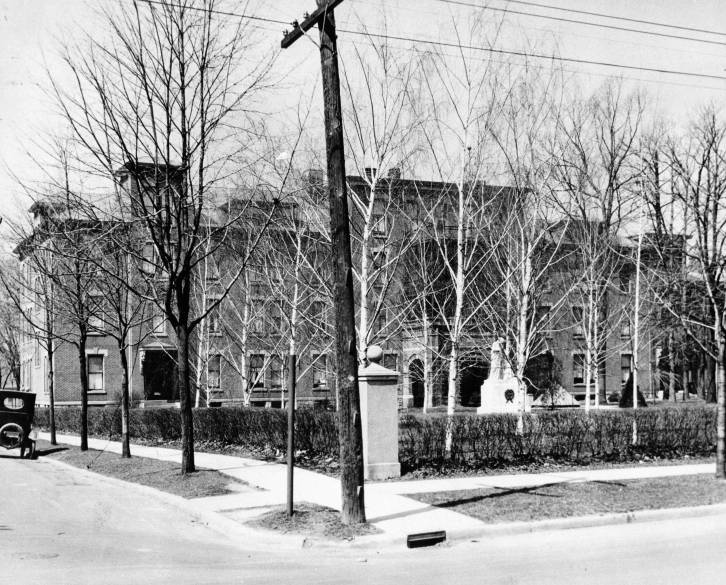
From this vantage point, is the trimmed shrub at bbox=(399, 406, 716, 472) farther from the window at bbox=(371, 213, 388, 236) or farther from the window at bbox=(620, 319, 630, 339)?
the window at bbox=(620, 319, 630, 339)

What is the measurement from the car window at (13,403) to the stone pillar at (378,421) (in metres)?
11.7

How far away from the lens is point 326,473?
14.9m

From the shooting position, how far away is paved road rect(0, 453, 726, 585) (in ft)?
24.8

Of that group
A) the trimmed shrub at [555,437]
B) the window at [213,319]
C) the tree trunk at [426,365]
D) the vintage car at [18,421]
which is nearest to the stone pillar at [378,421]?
the trimmed shrub at [555,437]

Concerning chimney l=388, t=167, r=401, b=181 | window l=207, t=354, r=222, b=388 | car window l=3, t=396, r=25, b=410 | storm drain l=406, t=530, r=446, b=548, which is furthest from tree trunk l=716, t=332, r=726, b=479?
window l=207, t=354, r=222, b=388

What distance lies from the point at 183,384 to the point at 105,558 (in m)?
6.59

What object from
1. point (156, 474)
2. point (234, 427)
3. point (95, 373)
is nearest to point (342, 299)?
point (156, 474)

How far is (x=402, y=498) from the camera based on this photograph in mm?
11984

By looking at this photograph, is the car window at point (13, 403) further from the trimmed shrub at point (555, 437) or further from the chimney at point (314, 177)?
the trimmed shrub at point (555, 437)

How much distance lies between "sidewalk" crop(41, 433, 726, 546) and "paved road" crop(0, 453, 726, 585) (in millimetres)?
260

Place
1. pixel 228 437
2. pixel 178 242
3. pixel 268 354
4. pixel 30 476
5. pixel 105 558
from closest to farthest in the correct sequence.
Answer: pixel 105 558, pixel 178 242, pixel 30 476, pixel 228 437, pixel 268 354

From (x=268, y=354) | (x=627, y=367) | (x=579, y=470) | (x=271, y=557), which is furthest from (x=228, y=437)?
(x=627, y=367)

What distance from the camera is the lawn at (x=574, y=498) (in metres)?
10.8

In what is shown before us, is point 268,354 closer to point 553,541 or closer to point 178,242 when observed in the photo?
point 178,242
